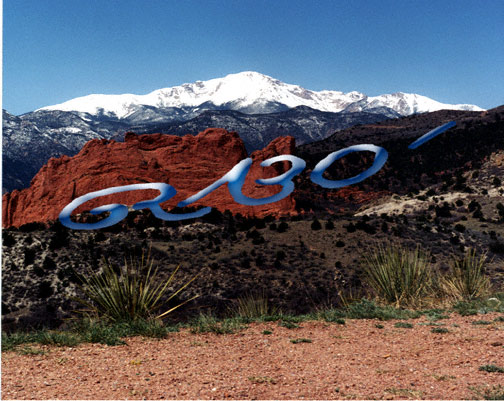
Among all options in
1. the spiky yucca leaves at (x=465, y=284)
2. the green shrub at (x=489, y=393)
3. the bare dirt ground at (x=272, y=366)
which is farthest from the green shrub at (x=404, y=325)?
the spiky yucca leaves at (x=465, y=284)

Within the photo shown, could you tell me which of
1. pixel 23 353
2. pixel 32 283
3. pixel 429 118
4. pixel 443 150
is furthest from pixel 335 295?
pixel 429 118

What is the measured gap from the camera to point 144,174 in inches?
2697

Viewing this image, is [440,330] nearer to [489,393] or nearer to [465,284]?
[489,393]

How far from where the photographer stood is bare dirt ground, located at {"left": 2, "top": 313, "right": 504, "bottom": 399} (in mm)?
4945

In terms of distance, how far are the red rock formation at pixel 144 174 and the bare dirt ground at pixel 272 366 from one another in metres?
55.1

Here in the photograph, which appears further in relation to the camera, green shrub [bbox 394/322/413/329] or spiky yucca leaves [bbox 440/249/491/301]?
spiky yucca leaves [bbox 440/249/491/301]

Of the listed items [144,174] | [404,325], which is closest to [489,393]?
[404,325]

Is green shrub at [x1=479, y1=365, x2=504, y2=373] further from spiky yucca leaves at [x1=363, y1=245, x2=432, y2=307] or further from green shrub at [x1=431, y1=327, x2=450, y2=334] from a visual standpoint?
spiky yucca leaves at [x1=363, y1=245, x2=432, y2=307]

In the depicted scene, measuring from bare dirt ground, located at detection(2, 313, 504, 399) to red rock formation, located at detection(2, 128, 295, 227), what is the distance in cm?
5508

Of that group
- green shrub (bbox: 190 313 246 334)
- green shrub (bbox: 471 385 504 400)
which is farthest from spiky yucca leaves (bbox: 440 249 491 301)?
green shrub (bbox: 471 385 504 400)

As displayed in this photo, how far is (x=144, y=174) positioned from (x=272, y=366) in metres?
65.2

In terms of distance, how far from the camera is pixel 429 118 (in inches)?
4697

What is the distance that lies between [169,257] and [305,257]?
46.9 ft

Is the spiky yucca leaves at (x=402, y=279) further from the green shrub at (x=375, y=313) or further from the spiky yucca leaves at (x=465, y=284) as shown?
the green shrub at (x=375, y=313)
